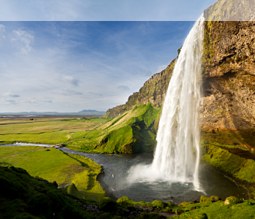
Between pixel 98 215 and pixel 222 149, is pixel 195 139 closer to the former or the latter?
pixel 222 149

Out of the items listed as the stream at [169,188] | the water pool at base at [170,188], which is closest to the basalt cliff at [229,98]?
the water pool at base at [170,188]

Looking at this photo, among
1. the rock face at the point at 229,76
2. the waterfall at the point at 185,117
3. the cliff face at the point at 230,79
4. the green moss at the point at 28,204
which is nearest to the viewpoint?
the green moss at the point at 28,204

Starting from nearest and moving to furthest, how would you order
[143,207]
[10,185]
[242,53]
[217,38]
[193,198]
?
[10,185]
[143,207]
[193,198]
[242,53]
[217,38]

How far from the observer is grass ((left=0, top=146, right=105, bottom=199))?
4254 centimetres

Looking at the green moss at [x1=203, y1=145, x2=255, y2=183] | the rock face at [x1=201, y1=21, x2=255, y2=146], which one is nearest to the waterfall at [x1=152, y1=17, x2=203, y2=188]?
the rock face at [x1=201, y1=21, x2=255, y2=146]

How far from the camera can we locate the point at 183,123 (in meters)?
55.0

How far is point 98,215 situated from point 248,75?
3335cm

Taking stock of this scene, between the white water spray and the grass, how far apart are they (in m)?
9.14

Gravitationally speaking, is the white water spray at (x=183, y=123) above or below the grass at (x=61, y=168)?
above

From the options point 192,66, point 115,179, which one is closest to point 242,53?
point 192,66

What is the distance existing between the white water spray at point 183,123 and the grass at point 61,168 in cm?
914

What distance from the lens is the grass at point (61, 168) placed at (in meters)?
42.5

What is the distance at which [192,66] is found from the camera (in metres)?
53.1

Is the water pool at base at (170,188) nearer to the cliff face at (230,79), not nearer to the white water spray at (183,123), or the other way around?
the white water spray at (183,123)
